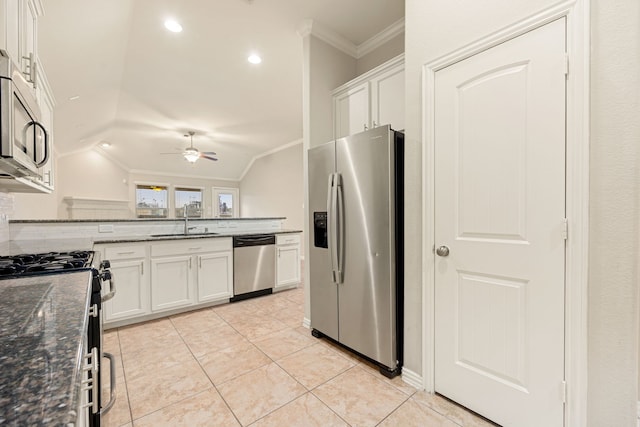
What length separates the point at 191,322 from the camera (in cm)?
294

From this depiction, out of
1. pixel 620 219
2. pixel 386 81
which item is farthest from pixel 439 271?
pixel 386 81

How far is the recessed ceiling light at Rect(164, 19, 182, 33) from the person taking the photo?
2.74m

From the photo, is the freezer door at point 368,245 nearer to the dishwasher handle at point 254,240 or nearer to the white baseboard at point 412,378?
the white baseboard at point 412,378

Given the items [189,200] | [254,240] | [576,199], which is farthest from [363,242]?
[189,200]

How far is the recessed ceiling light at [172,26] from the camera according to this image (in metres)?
2.74

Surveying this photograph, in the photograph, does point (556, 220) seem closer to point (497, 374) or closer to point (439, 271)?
point (439, 271)

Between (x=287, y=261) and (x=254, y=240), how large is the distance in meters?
0.64

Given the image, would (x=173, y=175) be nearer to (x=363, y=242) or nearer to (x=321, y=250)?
(x=321, y=250)

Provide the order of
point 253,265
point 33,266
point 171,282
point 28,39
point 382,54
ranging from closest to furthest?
point 33,266 → point 28,39 → point 382,54 → point 171,282 → point 253,265

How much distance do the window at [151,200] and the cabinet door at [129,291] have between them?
6.45 metres

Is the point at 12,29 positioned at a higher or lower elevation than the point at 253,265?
higher

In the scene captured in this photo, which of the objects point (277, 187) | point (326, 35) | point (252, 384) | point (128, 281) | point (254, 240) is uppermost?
point (326, 35)

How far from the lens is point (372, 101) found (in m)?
2.56

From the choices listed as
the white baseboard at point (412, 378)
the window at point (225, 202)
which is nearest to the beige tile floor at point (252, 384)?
the white baseboard at point (412, 378)
